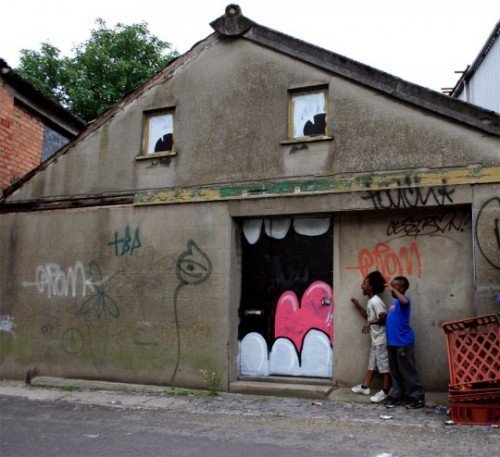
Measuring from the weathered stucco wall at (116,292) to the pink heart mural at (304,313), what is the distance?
85 centimetres

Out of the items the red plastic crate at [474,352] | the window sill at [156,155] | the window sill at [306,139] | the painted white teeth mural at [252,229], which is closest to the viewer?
the red plastic crate at [474,352]

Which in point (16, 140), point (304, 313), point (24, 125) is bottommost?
point (304, 313)

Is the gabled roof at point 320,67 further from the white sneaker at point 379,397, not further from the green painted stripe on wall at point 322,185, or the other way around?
the white sneaker at point 379,397

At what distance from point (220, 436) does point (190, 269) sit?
298 cm

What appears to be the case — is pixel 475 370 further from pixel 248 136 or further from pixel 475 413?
pixel 248 136

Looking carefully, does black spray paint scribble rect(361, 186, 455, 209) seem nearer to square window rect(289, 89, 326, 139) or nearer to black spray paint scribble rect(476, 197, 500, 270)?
black spray paint scribble rect(476, 197, 500, 270)

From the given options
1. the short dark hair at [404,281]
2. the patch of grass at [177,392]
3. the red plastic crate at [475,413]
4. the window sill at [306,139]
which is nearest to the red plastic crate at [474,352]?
the red plastic crate at [475,413]

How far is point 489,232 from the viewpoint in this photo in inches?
257

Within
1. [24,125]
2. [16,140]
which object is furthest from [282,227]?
[24,125]

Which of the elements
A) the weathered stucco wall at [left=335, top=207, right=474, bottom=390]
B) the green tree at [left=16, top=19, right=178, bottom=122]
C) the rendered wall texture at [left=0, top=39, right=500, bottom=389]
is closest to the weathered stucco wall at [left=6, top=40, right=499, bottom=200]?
the rendered wall texture at [left=0, top=39, right=500, bottom=389]

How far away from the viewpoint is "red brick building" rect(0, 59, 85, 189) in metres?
9.59

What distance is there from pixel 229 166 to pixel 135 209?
1734 mm

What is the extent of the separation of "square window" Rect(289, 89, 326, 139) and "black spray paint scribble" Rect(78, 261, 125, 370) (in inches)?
140

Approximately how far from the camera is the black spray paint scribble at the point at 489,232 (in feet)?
21.2
